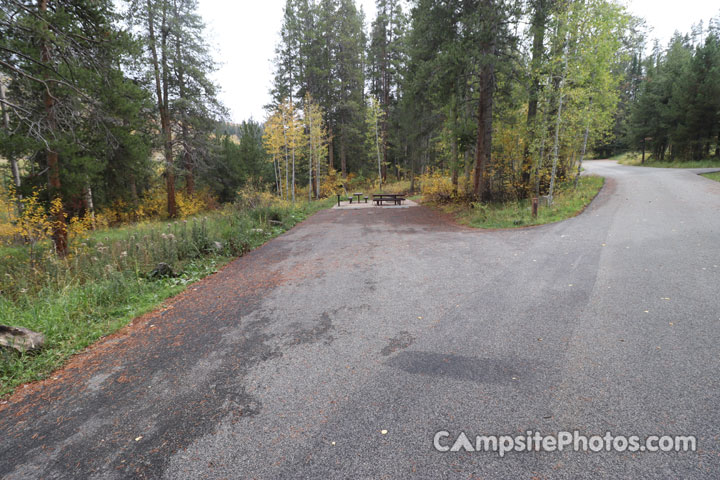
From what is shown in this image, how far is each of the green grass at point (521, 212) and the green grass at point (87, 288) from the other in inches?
300

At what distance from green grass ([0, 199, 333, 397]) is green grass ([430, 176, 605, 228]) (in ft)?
25.0

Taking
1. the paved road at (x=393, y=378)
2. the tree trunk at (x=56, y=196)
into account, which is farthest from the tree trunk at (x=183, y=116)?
the paved road at (x=393, y=378)

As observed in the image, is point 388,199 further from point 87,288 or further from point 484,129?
point 87,288

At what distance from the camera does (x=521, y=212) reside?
10.2m

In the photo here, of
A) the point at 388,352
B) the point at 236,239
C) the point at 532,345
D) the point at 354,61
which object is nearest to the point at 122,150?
the point at 236,239

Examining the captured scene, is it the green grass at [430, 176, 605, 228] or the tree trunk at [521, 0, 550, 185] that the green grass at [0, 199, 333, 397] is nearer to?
the green grass at [430, 176, 605, 228]

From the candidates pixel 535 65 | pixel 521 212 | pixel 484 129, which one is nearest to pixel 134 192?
pixel 484 129

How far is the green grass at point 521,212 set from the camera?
9438mm

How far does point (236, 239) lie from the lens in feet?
A: 27.3

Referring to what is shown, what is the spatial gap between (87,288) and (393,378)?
529cm

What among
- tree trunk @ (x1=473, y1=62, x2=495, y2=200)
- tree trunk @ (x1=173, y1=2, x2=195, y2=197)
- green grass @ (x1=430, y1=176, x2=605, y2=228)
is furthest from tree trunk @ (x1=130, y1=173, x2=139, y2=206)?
tree trunk @ (x1=473, y1=62, x2=495, y2=200)

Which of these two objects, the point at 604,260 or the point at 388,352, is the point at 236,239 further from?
the point at 604,260

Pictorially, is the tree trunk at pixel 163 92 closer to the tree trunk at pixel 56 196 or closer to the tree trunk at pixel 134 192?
the tree trunk at pixel 134 192

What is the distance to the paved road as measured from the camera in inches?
77.7
